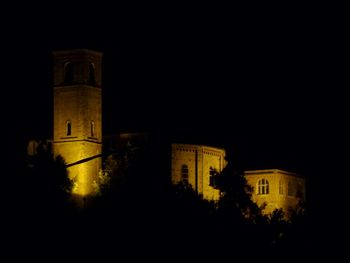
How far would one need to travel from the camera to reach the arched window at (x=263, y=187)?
374 feet

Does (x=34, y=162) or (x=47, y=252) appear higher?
(x=34, y=162)

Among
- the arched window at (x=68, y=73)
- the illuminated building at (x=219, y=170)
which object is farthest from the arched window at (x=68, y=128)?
the illuminated building at (x=219, y=170)

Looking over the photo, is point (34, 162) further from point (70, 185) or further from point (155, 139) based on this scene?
point (155, 139)

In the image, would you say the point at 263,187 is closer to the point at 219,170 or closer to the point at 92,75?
the point at 219,170

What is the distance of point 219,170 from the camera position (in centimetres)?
11238

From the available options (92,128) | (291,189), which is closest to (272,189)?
(291,189)

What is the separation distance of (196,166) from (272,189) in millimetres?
7622

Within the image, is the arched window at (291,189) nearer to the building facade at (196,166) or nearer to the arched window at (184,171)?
the building facade at (196,166)

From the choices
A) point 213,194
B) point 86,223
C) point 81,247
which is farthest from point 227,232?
point 213,194

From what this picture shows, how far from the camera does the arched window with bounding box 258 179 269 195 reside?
114062mm

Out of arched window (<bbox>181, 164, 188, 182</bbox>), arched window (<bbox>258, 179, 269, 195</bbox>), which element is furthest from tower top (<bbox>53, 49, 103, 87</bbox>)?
arched window (<bbox>258, 179, 269, 195</bbox>)

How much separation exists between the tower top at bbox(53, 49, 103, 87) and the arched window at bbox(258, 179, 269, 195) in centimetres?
1776

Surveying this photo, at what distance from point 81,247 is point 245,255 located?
21.4ft

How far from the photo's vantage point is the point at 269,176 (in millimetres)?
114438
